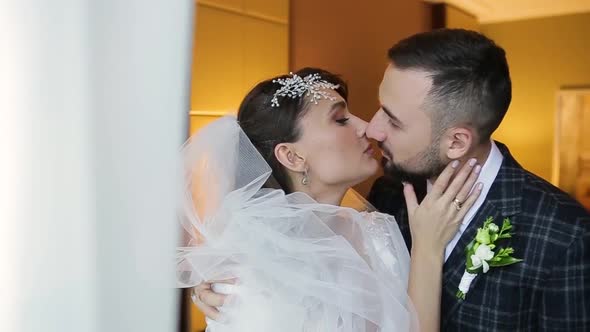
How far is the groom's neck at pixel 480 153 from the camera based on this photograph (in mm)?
1276

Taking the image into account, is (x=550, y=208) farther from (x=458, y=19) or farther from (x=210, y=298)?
(x=458, y=19)

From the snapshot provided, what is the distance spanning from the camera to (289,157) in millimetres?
1323

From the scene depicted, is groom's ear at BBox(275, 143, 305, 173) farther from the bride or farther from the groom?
the groom

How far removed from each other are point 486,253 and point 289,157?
46 cm

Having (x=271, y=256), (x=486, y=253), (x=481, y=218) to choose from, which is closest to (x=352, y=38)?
(x=481, y=218)

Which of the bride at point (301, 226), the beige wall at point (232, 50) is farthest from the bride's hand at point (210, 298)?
the beige wall at point (232, 50)

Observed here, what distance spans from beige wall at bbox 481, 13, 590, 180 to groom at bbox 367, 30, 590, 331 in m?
3.92

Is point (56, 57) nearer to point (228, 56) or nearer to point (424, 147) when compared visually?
point (424, 147)

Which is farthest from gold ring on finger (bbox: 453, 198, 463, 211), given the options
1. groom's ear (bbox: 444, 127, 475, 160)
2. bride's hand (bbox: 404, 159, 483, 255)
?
groom's ear (bbox: 444, 127, 475, 160)

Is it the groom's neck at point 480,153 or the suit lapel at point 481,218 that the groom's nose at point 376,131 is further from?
the suit lapel at point 481,218

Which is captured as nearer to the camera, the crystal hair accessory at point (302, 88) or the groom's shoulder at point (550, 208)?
the groom's shoulder at point (550, 208)

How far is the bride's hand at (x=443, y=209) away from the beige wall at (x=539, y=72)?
160 inches

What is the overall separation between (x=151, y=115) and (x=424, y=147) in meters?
0.90

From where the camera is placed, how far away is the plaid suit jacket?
3.73 ft
